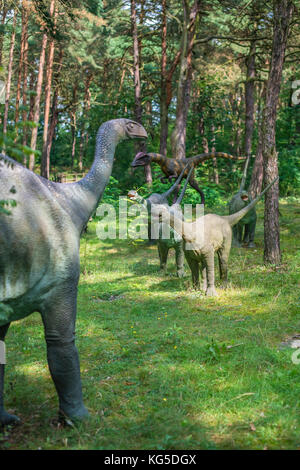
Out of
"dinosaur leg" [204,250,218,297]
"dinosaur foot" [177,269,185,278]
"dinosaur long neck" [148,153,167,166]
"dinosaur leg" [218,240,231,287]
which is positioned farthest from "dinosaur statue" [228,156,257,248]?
"dinosaur leg" [204,250,218,297]

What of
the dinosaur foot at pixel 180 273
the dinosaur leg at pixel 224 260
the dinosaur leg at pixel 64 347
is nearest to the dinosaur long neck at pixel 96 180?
the dinosaur leg at pixel 64 347

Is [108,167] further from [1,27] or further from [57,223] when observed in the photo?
[1,27]

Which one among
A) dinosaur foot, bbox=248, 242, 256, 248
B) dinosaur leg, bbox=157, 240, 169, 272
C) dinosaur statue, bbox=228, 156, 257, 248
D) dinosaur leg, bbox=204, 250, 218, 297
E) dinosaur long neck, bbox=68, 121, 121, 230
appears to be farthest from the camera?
dinosaur foot, bbox=248, 242, 256, 248

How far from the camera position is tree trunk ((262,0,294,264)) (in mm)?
8758

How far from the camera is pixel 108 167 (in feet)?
12.4

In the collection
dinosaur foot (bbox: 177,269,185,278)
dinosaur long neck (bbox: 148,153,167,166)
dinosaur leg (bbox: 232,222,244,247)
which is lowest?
dinosaur foot (bbox: 177,269,185,278)

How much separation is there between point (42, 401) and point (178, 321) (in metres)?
2.58

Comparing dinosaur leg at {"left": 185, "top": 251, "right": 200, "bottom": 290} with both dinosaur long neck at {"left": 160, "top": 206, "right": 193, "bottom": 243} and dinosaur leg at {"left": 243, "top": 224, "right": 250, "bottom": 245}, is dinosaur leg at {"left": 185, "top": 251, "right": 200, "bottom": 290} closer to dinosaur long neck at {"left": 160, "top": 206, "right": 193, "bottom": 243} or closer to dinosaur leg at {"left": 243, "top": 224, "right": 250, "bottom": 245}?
dinosaur long neck at {"left": 160, "top": 206, "right": 193, "bottom": 243}

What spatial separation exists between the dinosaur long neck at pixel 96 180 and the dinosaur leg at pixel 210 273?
3805mm

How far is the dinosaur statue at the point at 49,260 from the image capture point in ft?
10.2

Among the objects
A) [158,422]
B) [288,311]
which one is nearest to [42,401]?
[158,422]

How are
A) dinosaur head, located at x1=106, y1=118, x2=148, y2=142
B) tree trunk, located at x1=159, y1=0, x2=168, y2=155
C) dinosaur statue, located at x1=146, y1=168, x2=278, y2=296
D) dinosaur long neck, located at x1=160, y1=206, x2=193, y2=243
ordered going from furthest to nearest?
1. tree trunk, located at x1=159, y1=0, x2=168, y2=155
2. dinosaur statue, located at x1=146, y1=168, x2=278, y2=296
3. dinosaur long neck, located at x1=160, y1=206, x2=193, y2=243
4. dinosaur head, located at x1=106, y1=118, x2=148, y2=142

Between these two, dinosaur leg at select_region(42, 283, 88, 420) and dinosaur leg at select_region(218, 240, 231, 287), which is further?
dinosaur leg at select_region(218, 240, 231, 287)

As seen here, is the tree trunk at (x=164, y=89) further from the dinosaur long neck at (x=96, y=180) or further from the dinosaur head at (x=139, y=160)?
the dinosaur long neck at (x=96, y=180)
